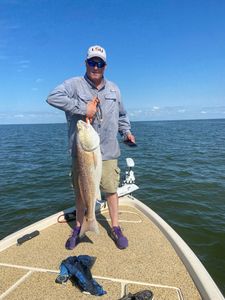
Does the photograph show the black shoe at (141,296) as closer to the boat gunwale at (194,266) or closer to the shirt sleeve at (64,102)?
the boat gunwale at (194,266)

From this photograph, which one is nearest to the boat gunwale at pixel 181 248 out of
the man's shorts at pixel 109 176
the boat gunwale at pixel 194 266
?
the boat gunwale at pixel 194 266

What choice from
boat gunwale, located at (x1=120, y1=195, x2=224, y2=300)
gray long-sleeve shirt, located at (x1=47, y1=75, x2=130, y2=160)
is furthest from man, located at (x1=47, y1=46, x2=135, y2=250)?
boat gunwale, located at (x1=120, y1=195, x2=224, y2=300)

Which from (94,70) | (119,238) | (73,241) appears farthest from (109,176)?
(94,70)

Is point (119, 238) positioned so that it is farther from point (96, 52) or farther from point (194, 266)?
point (96, 52)

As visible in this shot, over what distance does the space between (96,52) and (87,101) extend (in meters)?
0.72

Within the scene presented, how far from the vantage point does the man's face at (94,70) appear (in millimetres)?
4312

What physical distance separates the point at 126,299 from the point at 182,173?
12118mm

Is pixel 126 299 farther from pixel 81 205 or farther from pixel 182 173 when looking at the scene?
pixel 182 173

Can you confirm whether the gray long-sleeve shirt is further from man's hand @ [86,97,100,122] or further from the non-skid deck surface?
the non-skid deck surface

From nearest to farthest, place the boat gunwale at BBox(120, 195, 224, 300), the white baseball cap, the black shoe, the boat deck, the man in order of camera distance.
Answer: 1. the black shoe
2. the boat gunwale at BBox(120, 195, 224, 300)
3. the boat deck
4. the man
5. the white baseball cap

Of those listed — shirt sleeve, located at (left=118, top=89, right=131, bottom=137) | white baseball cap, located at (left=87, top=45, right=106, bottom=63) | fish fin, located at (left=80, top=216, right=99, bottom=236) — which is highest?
white baseball cap, located at (left=87, top=45, right=106, bottom=63)

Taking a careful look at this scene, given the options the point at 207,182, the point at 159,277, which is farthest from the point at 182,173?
Result: the point at 159,277

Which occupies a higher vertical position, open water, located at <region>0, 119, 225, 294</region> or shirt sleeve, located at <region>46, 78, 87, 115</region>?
shirt sleeve, located at <region>46, 78, 87, 115</region>

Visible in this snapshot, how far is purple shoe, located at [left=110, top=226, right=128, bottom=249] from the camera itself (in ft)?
15.4
